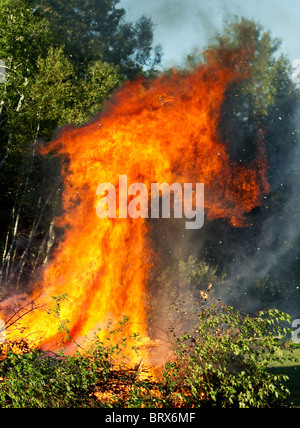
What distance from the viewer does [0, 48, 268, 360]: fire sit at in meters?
13.1

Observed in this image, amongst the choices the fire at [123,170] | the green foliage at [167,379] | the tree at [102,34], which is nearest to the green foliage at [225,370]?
the green foliage at [167,379]

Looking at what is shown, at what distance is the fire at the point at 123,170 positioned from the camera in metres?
13.1

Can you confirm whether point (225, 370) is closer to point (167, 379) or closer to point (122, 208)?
point (167, 379)

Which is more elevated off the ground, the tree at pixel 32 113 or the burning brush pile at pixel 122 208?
the tree at pixel 32 113

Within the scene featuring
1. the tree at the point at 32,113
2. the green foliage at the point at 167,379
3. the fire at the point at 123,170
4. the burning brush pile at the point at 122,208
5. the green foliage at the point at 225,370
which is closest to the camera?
the green foliage at the point at 167,379

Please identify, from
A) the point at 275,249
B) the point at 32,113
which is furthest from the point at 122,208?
the point at 275,249

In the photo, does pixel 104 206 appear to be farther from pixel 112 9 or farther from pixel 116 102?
pixel 112 9

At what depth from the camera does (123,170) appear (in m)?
13.8

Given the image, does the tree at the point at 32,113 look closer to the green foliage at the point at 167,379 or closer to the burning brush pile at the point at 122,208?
the burning brush pile at the point at 122,208

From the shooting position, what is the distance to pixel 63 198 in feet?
78.7

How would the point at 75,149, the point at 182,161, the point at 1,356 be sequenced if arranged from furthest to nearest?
the point at 75,149 → the point at 182,161 → the point at 1,356

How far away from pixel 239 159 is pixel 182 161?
554 inches
